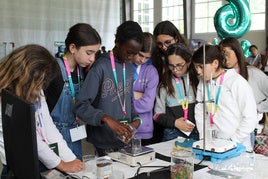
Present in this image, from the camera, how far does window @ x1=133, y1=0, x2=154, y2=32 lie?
12.5 meters

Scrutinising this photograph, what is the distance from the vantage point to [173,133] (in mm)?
1976

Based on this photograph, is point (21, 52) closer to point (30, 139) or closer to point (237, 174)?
point (30, 139)

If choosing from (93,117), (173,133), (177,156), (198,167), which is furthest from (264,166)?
(93,117)

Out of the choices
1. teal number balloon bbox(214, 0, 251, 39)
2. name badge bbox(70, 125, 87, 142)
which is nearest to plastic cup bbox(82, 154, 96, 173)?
name badge bbox(70, 125, 87, 142)

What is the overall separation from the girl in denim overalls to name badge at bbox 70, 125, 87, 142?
0.02 m

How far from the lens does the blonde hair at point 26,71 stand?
113 cm

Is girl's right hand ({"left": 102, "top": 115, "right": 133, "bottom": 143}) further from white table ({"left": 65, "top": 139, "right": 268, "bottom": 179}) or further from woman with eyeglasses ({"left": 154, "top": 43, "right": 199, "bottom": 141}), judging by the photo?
woman with eyeglasses ({"left": 154, "top": 43, "right": 199, "bottom": 141})

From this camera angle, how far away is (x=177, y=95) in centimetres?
196

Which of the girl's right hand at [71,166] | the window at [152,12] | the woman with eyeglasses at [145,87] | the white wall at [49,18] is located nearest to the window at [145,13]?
the window at [152,12]

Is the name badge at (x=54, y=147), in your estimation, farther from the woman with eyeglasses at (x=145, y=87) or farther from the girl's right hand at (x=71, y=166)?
the woman with eyeglasses at (x=145, y=87)

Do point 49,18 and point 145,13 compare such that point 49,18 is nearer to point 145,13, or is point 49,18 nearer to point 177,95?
point 145,13

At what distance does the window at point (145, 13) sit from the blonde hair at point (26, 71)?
11.6 metres

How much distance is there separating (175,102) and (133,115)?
0.99 ft

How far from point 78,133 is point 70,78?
0.31 metres
